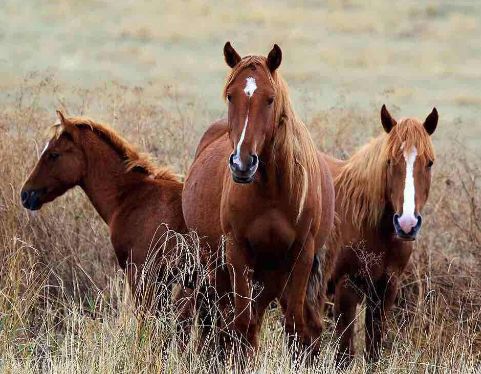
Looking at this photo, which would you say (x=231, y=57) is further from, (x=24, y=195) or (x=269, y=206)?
(x=24, y=195)

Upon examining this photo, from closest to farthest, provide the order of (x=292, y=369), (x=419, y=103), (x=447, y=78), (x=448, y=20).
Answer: (x=292, y=369) → (x=419, y=103) → (x=447, y=78) → (x=448, y=20)

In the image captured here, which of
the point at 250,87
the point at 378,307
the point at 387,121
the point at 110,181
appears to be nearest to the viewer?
the point at 250,87

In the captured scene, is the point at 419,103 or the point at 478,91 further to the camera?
the point at 478,91

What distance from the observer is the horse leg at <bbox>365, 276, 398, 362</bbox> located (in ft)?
25.2

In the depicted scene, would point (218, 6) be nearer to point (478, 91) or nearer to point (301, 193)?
point (478, 91)

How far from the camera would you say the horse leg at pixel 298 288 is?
6473mm

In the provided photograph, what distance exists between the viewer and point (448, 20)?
28609 millimetres

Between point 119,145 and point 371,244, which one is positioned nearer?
point 371,244

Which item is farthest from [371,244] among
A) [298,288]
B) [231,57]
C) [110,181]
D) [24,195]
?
[24,195]

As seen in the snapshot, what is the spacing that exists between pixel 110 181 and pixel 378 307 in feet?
6.73

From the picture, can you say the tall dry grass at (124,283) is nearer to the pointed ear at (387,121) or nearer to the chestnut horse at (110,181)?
the chestnut horse at (110,181)

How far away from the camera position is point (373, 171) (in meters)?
7.82

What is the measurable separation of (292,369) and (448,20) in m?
23.8

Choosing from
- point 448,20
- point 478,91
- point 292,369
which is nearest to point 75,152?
point 292,369
